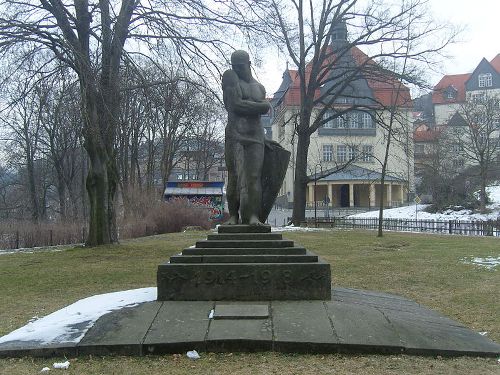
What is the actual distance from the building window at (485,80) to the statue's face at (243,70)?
75.1 metres

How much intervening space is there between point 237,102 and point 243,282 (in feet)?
9.03

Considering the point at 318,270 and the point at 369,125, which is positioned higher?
the point at 369,125

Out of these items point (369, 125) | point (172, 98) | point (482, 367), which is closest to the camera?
point (482, 367)

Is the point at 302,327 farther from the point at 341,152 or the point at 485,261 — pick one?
the point at 341,152

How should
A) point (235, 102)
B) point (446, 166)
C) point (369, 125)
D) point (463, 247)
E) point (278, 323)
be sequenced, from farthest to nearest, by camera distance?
point (369, 125) < point (446, 166) < point (463, 247) < point (235, 102) < point (278, 323)

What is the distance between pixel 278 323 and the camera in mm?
5680

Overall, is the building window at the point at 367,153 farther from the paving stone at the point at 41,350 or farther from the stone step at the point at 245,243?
the paving stone at the point at 41,350

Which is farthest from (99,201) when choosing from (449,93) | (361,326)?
(449,93)

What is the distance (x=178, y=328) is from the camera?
556cm

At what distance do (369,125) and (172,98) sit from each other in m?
53.2

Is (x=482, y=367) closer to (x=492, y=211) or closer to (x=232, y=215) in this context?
(x=232, y=215)

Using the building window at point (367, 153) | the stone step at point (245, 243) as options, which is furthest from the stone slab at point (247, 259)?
the building window at point (367, 153)

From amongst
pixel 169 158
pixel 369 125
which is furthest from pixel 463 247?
Answer: pixel 369 125

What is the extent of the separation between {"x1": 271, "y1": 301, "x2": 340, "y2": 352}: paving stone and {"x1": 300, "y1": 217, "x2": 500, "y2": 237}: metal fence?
22071 mm
